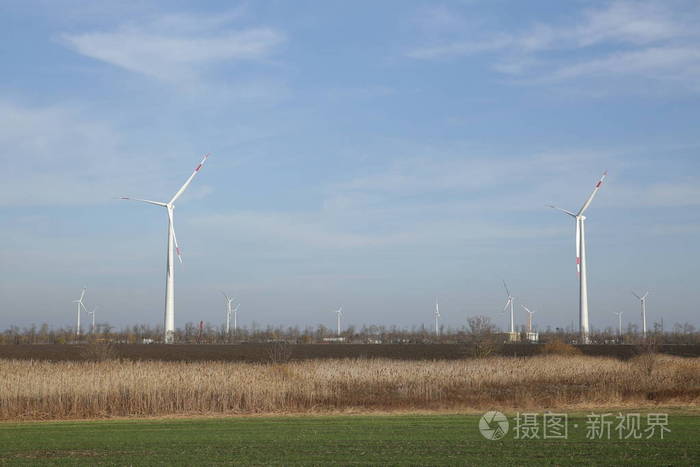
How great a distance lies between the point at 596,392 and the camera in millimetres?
36844

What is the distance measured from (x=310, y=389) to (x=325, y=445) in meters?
17.1

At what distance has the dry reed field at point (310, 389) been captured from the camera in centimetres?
3488

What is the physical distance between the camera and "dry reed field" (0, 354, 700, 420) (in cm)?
3488

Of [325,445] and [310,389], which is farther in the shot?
[310,389]

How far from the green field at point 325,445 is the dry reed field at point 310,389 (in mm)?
5682

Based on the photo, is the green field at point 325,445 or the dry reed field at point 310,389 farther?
the dry reed field at point 310,389

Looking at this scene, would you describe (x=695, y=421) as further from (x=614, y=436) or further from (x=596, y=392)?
(x=596, y=392)

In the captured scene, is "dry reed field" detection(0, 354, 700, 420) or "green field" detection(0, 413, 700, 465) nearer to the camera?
"green field" detection(0, 413, 700, 465)

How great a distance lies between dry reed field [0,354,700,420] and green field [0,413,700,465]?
18.6 ft

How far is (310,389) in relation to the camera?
38.7m

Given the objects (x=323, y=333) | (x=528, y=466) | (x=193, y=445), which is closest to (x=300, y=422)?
(x=193, y=445)

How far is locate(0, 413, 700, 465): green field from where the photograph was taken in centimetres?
1875

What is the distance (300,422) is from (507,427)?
777 centimetres

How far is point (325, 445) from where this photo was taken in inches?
855
